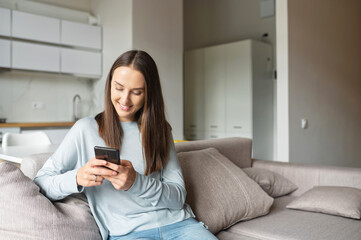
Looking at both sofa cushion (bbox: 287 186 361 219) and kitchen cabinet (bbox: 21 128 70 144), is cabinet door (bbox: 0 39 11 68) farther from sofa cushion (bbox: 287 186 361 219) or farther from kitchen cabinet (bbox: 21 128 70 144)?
sofa cushion (bbox: 287 186 361 219)

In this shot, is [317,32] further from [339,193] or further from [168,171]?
[168,171]

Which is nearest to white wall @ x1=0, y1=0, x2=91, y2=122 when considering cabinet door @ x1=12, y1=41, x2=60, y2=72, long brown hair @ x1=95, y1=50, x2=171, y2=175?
cabinet door @ x1=12, y1=41, x2=60, y2=72

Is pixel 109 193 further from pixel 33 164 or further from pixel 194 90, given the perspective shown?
pixel 194 90

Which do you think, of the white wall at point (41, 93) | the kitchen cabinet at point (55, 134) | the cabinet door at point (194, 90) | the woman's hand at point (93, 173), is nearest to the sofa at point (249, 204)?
the woman's hand at point (93, 173)

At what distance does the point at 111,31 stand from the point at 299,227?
3.79m

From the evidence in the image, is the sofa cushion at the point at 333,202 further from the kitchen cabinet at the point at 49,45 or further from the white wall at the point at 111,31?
the kitchen cabinet at the point at 49,45

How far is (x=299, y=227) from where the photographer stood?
1.74m

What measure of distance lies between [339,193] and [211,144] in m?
0.83

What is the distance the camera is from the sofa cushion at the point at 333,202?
6.31 ft

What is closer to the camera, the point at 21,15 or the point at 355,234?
the point at 355,234

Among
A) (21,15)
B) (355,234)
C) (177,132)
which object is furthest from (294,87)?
(21,15)

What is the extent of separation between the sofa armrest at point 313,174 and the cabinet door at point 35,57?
2998 mm

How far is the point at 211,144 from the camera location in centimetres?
238

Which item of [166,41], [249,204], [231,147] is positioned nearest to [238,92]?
[166,41]
